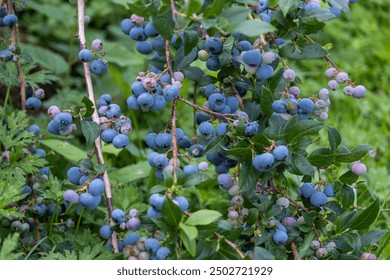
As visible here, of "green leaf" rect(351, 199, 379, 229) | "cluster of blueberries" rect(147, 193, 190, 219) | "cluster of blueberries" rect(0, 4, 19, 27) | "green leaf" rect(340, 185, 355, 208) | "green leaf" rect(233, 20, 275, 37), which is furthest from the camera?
"cluster of blueberries" rect(0, 4, 19, 27)

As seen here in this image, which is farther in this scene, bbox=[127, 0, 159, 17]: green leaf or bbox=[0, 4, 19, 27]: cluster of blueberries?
bbox=[0, 4, 19, 27]: cluster of blueberries

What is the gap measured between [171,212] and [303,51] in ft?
1.92

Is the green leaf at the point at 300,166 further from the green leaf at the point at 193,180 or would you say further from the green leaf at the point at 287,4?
the green leaf at the point at 287,4

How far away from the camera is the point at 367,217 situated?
5.55 ft

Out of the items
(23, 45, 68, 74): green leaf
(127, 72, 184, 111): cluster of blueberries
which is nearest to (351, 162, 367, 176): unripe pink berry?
(127, 72, 184, 111): cluster of blueberries

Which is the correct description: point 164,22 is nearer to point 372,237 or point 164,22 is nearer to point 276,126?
point 276,126

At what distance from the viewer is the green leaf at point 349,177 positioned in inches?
69.4

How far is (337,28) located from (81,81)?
1.73 meters

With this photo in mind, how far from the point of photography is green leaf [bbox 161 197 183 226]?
1429mm

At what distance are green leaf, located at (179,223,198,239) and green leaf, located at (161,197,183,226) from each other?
0.02 metres

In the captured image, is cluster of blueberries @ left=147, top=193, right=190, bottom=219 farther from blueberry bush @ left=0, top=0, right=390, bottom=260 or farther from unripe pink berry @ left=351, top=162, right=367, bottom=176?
unripe pink berry @ left=351, top=162, right=367, bottom=176

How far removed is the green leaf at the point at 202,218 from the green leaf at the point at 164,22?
1.51ft

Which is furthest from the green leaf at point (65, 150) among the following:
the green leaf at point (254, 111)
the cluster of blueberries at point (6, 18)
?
the green leaf at point (254, 111)
